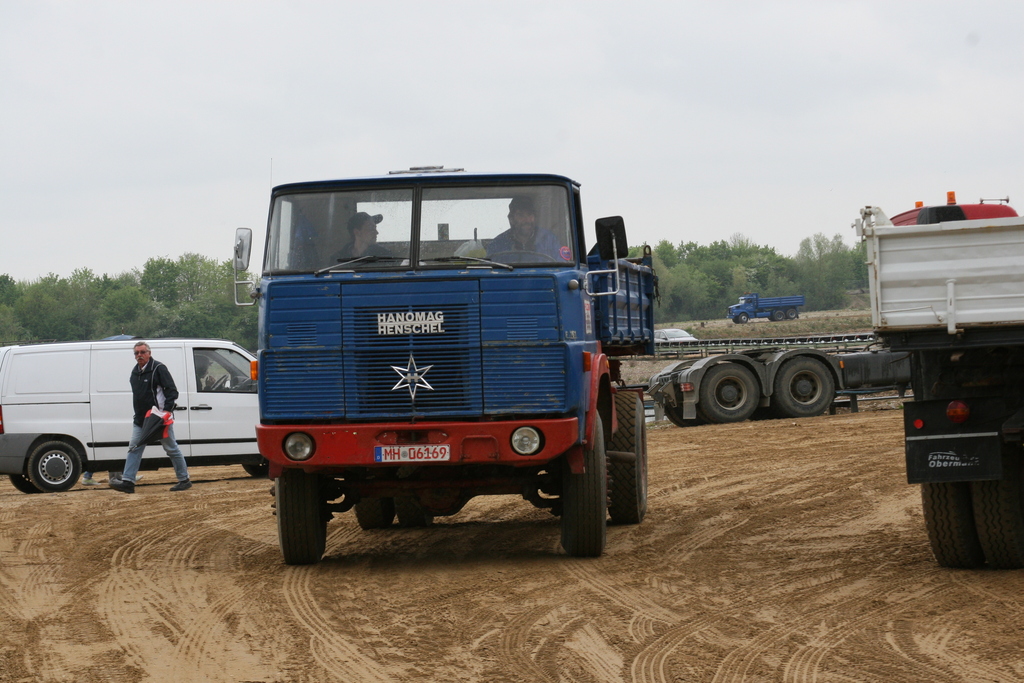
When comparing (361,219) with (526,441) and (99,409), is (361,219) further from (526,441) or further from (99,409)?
(99,409)

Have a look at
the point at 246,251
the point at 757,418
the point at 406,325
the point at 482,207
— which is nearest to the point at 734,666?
the point at 406,325

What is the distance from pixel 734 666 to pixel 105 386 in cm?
1185

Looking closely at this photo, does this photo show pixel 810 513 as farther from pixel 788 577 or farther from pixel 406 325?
pixel 406 325

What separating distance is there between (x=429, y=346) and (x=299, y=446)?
41.7 inches

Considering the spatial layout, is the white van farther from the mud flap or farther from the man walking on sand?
the mud flap

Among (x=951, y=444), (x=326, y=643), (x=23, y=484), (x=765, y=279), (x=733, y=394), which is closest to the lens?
(x=326, y=643)

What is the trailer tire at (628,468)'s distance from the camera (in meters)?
10.2

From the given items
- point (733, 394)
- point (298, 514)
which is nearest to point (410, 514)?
point (298, 514)

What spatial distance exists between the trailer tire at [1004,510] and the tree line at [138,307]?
94187 millimetres

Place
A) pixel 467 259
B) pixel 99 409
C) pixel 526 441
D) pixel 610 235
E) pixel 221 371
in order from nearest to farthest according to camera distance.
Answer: pixel 526 441 < pixel 467 259 < pixel 610 235 < pixel 99 409 < pixel 221 371

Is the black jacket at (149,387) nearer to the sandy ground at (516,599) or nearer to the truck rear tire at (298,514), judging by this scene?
the sandy ground at (516,599)

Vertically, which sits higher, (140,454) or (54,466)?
(140,454)

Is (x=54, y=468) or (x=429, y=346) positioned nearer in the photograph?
(x=429, y=346)

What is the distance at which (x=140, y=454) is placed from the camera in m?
14.3
